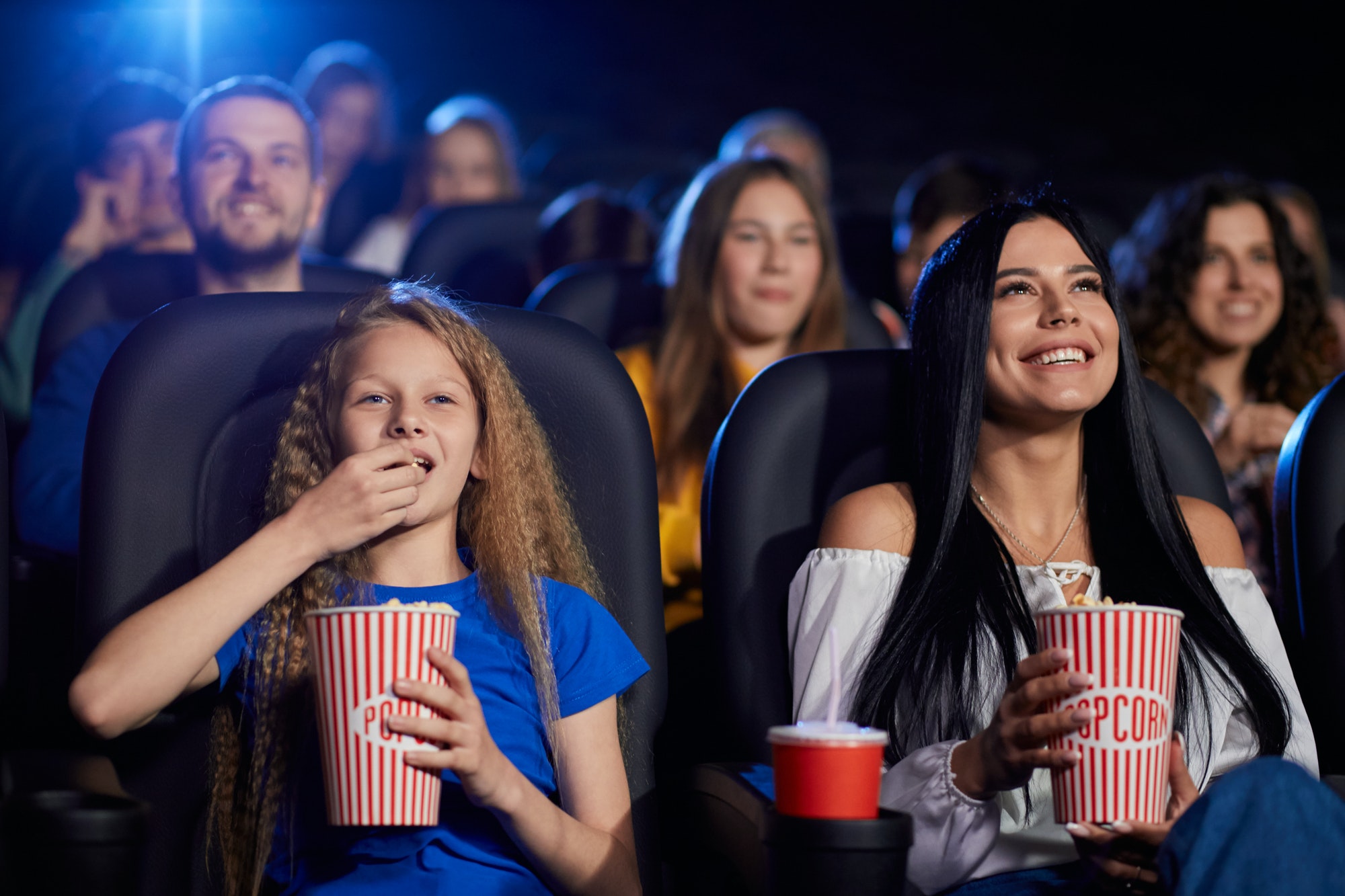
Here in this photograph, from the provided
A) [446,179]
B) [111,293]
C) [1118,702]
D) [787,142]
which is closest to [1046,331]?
[1118,702]

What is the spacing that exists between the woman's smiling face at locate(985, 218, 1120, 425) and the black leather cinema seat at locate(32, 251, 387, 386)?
4.00 feet

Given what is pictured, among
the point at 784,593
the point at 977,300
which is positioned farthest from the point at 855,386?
the point at 784,593

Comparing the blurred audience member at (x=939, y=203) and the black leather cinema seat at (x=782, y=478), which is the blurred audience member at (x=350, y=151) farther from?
the black leather cinema seat at (x=782, y=478)

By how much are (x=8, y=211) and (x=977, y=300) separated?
406 centimetres

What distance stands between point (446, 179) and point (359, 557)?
278 cm

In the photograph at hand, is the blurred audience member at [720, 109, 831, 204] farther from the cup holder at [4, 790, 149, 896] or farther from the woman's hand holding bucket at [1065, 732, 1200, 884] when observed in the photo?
the cup holder at [4, 790, 149, 896]

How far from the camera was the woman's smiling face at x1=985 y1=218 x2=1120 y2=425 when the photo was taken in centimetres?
148

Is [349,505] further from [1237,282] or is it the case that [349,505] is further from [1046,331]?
[1237,282]

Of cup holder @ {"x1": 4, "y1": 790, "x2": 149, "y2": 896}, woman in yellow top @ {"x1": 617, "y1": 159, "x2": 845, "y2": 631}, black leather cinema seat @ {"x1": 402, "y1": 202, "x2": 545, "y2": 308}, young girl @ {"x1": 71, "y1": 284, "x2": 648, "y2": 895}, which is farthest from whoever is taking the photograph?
black leather cinema seat @ {"x1": 402, "y1": 202, "x2": 545, "y2": 308}

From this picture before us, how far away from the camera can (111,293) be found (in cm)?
230

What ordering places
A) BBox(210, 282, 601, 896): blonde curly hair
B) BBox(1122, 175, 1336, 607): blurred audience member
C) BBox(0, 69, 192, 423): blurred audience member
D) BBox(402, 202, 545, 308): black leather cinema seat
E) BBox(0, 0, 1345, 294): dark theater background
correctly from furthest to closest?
BBox(0, 0, 1345, 294): dark theater background → BBox(402, 202, 545, 308): black leather cinema seat → BBox(0, 69, 192, 423): blurred audience member → BBox(1122, 175, 1336, 607): blurred audience member → BBox(210, 282, 601, 896): blonde curly hair

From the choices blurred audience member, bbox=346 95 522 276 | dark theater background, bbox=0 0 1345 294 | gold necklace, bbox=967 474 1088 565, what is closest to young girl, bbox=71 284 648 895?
gold necklace, bbox=967 474 1088 565

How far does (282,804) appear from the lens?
1221 millimetres

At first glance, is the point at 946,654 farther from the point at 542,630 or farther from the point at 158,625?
the point at 158,625
